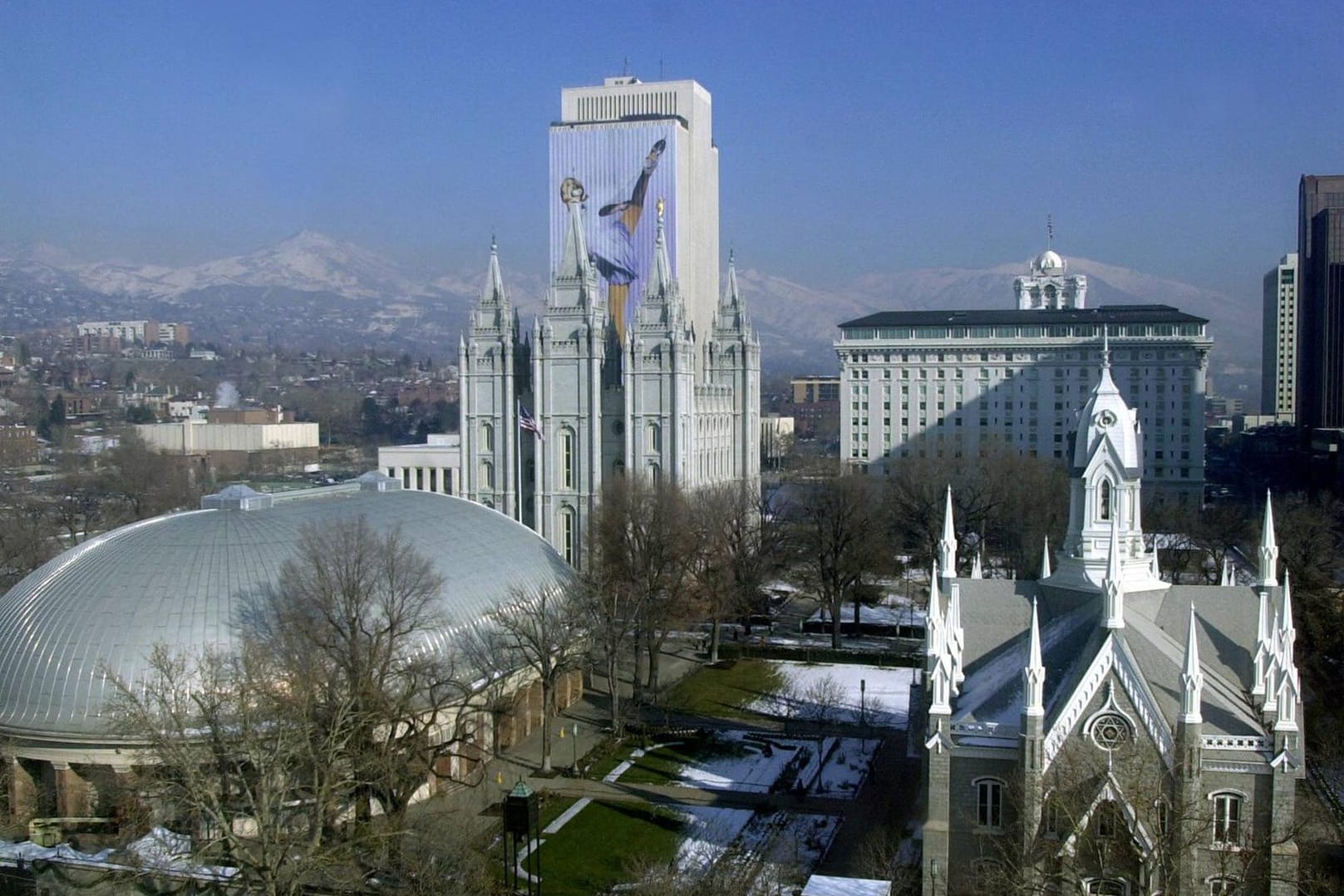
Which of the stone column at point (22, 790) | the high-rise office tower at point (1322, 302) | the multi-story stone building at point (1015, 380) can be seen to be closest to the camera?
the stone column at point (22, 790)

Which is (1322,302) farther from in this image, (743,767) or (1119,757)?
(1119,757)

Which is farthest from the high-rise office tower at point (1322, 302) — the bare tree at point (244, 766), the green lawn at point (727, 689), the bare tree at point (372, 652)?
the bare tree at point (244, 766)

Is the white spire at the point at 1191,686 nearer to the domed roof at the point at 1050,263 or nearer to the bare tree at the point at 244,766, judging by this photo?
the bare tree at the point at 244,766

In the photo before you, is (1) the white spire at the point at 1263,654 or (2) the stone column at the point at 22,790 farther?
(2) the stone column at the point at 22,790

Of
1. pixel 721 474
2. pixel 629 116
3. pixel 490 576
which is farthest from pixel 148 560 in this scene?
pixel 629 116

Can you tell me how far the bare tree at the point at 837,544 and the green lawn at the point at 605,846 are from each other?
26.1 m

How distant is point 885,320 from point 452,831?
10566 centimetres

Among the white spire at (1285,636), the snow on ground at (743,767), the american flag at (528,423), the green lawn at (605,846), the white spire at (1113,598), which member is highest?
the american flag at (528,423)

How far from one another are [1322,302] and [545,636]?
459 feet

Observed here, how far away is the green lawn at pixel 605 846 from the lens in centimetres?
3491

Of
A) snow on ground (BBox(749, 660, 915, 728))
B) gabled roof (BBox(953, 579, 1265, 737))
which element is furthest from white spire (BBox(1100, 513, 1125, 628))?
snow on ground (BBox(749, 660, 915, 728))

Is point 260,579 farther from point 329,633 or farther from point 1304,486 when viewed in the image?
point 1304,486

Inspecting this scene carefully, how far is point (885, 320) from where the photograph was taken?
13325 centimetres

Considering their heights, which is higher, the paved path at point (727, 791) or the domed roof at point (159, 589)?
the domed roof at point (159, 589)
